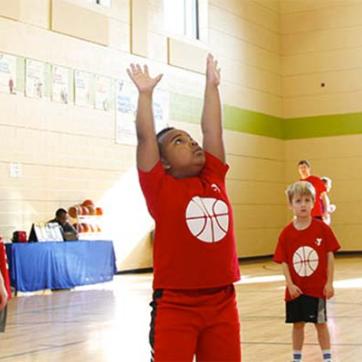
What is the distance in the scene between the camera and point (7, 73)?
39.5ft

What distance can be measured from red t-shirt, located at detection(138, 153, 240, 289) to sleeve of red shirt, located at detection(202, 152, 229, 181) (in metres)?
0.11

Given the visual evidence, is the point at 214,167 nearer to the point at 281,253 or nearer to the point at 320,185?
the point at 281,253

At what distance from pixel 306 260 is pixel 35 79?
28.2 feet

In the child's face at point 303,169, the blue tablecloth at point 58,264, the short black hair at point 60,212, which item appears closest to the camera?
the blue tablecloth at point 58,264

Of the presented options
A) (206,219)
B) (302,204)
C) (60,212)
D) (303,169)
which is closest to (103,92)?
(60,212)

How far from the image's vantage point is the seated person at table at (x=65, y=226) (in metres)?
12.2

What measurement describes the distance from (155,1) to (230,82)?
3.27 m

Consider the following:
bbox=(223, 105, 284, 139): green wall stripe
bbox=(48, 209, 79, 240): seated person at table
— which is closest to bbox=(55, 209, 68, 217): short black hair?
bbox=(48, 209, 79, 240): seated person at table

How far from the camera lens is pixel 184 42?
16344 mm

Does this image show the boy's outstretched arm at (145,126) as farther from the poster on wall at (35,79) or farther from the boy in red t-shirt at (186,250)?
the poster on wall at (35,79)

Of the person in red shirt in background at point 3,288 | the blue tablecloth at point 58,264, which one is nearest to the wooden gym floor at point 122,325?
the blue tablecloth at point 58,264

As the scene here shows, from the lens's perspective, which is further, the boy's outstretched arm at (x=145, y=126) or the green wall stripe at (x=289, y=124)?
the green wall stripe at (x=289, y=124)

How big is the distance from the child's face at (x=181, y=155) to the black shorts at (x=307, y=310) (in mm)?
2034

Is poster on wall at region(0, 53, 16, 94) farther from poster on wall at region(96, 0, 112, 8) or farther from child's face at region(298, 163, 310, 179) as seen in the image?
child's face at region(298, 163, 310, 179)
